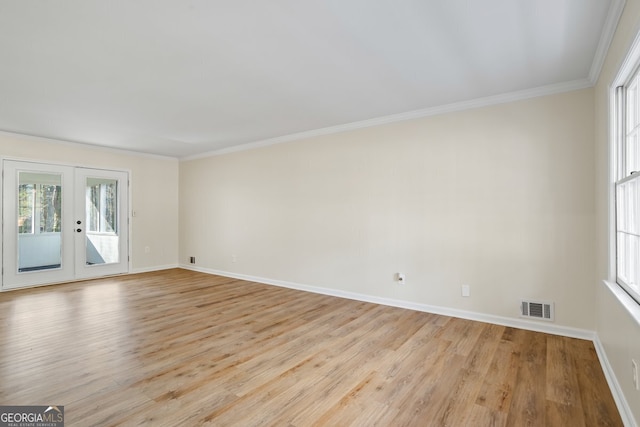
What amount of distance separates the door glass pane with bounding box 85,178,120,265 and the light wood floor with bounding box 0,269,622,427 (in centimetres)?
201

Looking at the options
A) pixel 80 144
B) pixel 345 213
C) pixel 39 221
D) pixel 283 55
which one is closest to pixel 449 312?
pixel 345 213

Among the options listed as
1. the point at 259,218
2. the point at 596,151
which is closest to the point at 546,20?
the point at 596,151

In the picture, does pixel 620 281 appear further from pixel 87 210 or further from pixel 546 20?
pixel 87 210

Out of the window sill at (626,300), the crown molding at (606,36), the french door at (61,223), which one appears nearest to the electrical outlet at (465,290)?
the window sill at (626,300)

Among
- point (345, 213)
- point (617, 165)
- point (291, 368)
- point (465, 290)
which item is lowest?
point (291, 368)

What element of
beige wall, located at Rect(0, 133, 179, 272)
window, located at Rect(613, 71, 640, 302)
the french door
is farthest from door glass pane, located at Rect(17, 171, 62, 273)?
window, located at Rect(613, 71, 640, 302)

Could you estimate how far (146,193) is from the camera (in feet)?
21.9

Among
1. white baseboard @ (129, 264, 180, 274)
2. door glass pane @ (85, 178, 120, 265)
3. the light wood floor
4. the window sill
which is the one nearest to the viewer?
the window sill

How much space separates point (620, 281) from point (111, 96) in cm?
496

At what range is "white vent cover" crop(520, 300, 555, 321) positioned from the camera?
3172 millimetres

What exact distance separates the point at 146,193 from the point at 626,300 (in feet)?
24.3

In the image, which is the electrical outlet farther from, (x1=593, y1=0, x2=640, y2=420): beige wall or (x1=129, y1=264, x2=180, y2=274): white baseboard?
(x1=129, y1=264, x2=180, y2=274): white baseboard

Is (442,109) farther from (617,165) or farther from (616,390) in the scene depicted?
(616,390)

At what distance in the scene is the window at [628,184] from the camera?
1.98 metres
